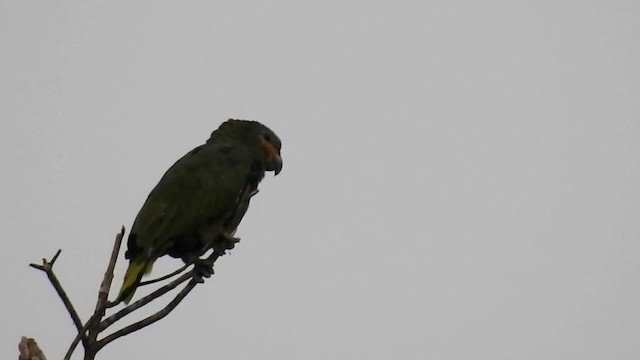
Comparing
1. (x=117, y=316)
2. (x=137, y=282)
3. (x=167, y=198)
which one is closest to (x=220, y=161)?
(x=167, y=198)

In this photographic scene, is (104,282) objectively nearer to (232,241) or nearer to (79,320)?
(79,320)

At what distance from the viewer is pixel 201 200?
5.89 meters

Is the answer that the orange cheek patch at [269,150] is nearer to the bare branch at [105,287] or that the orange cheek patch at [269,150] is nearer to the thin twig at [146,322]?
the thin twig at [146,322]

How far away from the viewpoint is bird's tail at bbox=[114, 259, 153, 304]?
468 centimetres

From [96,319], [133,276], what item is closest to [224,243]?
[133,276]

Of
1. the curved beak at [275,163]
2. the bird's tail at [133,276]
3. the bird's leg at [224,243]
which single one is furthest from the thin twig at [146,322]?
the curved beak at [275,163]

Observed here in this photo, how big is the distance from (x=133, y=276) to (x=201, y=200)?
3.80 ft

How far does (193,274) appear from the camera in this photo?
14.0 ft

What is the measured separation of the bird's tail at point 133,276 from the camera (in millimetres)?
4682

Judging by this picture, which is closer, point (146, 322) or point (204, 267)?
point (146, 322)

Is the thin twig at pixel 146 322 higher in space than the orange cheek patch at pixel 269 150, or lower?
lower

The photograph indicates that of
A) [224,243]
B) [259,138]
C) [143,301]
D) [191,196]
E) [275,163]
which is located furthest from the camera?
[259,138]

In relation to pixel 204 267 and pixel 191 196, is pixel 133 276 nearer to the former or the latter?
pixel 204 267

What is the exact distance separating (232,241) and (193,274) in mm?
1152
